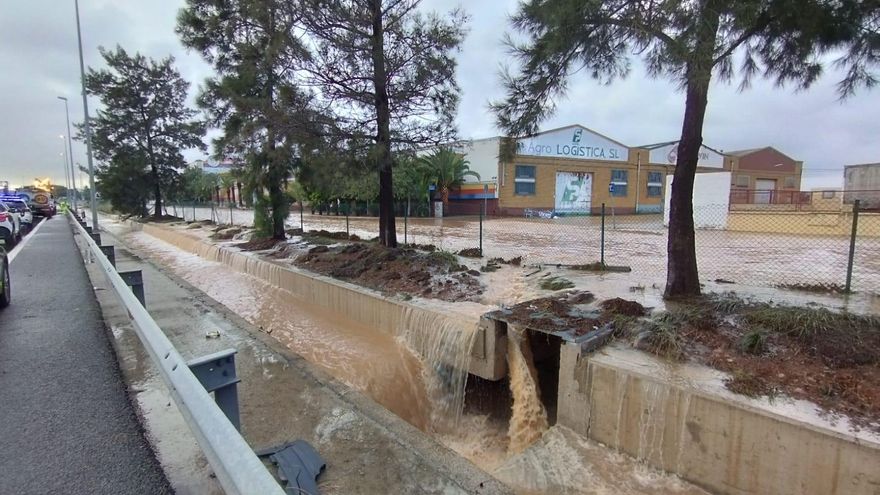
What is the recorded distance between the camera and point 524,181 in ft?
116

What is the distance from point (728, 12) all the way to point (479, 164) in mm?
32312

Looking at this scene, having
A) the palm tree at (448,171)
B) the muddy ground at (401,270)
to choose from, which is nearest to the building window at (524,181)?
the palm tree at (448,171)

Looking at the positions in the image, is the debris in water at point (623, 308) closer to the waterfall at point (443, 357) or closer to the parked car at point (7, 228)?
the waterfall at point (443, 357)

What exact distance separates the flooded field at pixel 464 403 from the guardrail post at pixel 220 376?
2.19 meters

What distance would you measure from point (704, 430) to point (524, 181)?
32.7 m

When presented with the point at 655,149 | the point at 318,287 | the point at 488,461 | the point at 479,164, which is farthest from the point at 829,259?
the point at 655,149

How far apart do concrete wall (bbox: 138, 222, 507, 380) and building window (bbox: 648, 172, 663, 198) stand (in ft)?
129

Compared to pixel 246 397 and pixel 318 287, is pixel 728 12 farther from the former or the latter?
pixel 318 287

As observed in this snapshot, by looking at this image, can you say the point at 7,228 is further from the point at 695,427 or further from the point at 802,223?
the point at 802,223

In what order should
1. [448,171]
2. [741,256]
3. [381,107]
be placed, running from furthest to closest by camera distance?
1. [448,171]
2. [741,256]
3. [381,107]

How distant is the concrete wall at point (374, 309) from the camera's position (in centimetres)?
564

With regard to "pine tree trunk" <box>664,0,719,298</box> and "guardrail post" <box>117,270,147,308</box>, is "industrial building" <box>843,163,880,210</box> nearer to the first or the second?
"pine tree trunk" <box>664,0,719,298</box>

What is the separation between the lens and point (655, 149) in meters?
42.2

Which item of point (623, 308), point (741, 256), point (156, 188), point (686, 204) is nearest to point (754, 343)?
point (623, 308)
